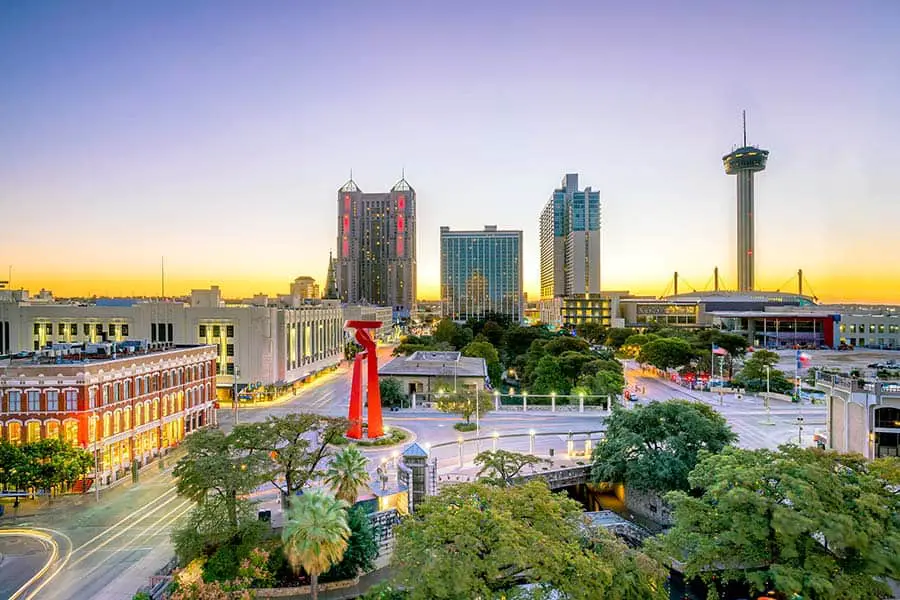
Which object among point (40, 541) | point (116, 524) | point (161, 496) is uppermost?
point (40, 541)

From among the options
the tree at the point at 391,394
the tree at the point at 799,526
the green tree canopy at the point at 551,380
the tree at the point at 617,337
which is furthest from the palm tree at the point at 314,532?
the tree at the point at 617,337

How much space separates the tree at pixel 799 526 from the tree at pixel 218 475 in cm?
2232

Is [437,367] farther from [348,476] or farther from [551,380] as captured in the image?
[348,476]

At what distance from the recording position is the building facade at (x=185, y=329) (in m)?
84.9

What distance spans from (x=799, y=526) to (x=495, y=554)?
43.2 ft

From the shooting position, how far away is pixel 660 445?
43969 millimetres

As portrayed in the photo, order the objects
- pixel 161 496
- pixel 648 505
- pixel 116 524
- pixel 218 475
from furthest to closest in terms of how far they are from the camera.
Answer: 1. pixel 161 496
2. pixel 648 505
3. pixel 116 524
4. pixel 218 475

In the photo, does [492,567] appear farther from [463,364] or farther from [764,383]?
[764,383]

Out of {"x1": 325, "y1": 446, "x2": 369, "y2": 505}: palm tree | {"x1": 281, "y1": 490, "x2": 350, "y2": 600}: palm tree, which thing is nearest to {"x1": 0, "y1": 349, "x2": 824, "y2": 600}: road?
{"x1": 325, "y1": 446, "x2": 369, "y2": 505}: palm tree

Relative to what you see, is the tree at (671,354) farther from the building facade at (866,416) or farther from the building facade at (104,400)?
the building facade at (104,400)

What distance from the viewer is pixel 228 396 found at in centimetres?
8375

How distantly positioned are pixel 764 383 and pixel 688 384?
1093cm

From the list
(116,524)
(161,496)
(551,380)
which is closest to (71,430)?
(161,496)

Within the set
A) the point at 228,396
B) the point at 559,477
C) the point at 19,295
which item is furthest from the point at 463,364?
the point at 19,295
